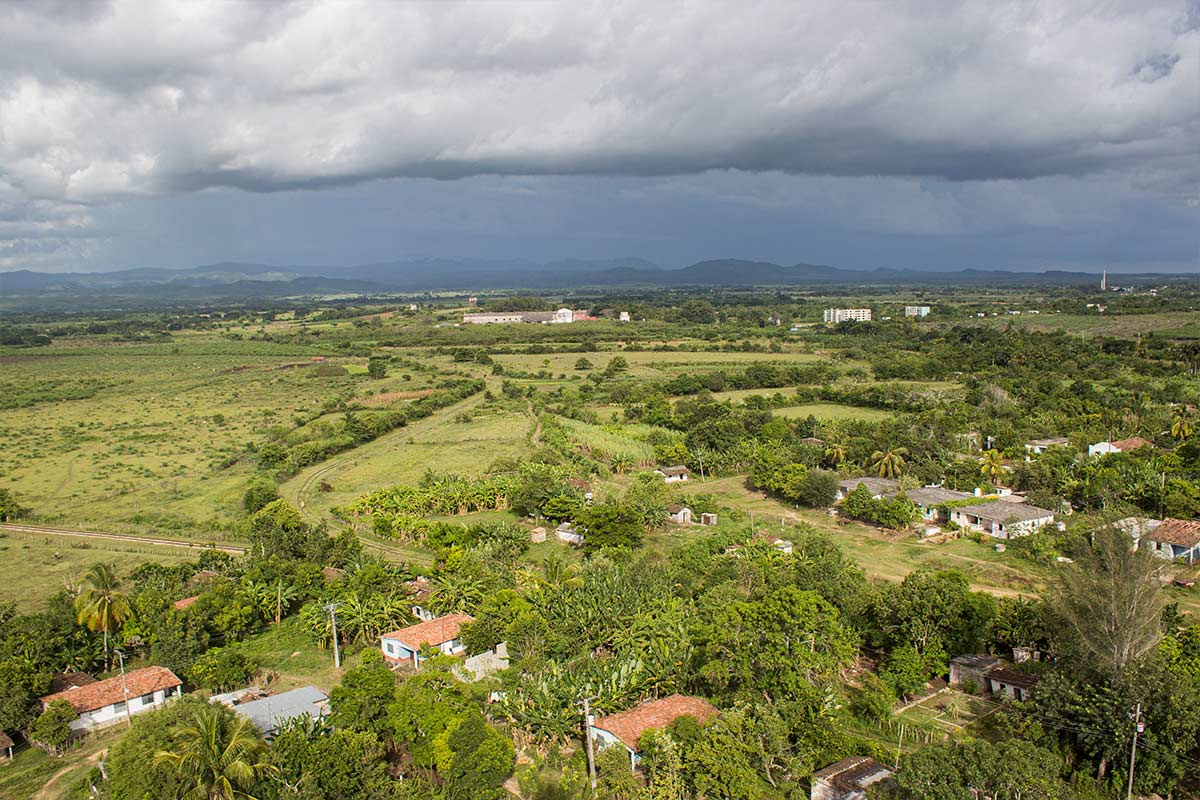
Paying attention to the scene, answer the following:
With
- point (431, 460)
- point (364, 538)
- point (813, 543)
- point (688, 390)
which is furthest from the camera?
point (688, 390)

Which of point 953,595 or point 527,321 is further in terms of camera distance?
point 527,321

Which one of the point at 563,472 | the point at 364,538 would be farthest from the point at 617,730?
the point at 563,472

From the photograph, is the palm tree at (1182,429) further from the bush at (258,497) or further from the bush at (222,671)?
the bush at (258,497)

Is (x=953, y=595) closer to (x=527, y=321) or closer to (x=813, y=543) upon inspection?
(x=813, y=543)

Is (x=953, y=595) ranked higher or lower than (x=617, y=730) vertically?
higher

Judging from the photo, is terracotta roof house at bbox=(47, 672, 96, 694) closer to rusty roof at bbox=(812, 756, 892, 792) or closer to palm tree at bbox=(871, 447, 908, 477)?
rusty roof at bbox=(812, 756, 892, 792)

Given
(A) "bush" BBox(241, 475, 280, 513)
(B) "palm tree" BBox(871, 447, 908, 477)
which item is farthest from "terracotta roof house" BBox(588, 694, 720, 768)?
(B) "palm tree" BBox(871, 447, 908, 477)

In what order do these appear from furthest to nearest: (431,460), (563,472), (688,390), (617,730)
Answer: (688,390) < (431,460) < (563,472) < (617,730)
